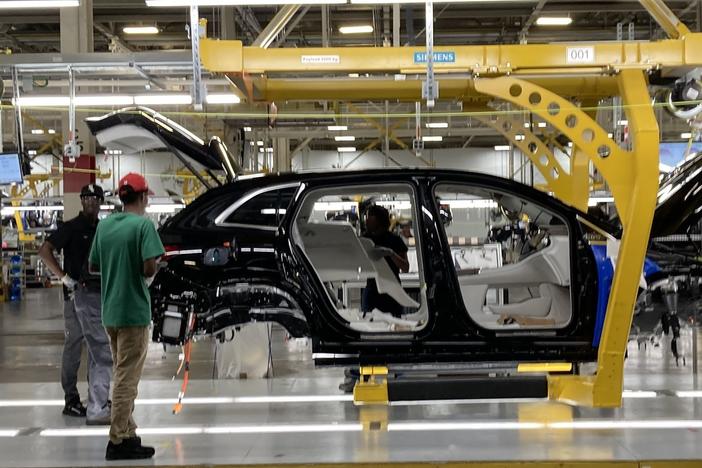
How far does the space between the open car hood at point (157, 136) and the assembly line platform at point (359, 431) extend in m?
1.74

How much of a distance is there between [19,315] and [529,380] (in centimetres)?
1329

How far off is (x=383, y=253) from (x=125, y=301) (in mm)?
2383

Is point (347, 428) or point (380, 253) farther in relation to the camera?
point (380, 253)

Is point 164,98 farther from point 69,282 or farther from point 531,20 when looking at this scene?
point 531,20

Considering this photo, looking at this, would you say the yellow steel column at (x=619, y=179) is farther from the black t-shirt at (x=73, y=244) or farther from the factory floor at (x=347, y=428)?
the black t-shirt at (x=73, y=244)

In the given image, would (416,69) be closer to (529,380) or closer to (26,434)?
(529,380)

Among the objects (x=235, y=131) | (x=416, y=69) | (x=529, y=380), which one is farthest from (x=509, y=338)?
(x=235, y=131)

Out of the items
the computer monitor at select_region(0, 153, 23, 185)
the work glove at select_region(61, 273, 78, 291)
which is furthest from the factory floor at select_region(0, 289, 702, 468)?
the computer monitor at select_region(0, 153, 23, 185)

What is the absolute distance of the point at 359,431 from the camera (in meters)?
5.00

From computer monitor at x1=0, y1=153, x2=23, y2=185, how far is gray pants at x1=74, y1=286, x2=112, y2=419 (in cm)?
272

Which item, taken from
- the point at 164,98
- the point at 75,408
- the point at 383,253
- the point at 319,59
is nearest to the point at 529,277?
the point at 383,253

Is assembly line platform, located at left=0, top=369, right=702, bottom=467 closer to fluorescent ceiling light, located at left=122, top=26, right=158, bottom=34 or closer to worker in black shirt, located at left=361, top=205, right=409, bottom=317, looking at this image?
worker in black shirt, located at left=361, top=205, right=409, bottom=317

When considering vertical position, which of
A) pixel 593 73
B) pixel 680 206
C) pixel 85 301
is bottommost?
pixel 85 301

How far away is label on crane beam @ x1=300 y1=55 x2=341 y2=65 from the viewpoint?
471cm
